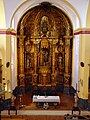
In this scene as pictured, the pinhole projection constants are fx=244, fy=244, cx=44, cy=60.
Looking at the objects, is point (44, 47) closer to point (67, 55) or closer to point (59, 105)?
point (67, 55)

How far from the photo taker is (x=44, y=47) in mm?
21141

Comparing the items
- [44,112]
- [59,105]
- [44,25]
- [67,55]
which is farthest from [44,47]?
[44,112]

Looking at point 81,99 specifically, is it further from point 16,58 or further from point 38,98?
point 16,58

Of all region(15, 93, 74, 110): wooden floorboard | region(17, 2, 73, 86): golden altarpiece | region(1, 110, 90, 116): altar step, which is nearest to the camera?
region(1, 110, 90, 116): altar step

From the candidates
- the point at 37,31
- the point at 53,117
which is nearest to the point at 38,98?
the point at 53,117

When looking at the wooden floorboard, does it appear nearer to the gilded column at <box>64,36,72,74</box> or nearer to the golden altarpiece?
the golden altarpiece

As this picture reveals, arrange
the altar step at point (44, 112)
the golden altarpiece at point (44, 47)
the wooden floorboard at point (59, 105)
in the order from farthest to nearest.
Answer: the golden altarpiece at point (44, 47) → the wooden floorboard at point (59, 105) → the altar step at point (44, 112)

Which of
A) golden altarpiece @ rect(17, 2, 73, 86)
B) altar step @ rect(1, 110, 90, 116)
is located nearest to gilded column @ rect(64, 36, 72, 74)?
golden altarpiece @ rect(17, 2, 73, 86)

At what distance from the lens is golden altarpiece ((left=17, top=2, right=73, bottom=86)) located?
20719 millimetres

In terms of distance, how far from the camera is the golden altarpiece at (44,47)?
68.0 ft

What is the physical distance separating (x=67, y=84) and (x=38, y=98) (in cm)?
441

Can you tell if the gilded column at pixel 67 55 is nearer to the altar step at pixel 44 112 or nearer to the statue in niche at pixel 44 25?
the statue in niche at pixel 44 25

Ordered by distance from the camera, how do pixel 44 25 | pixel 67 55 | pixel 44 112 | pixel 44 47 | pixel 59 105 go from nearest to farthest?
1. pixel 44 112
2. pixel 59 105
3. pixel 44 25
4. pixel 67 55
5. pixel 44 47

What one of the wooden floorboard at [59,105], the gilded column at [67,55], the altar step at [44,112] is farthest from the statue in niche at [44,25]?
the altar step at [44,112]
